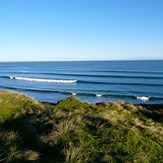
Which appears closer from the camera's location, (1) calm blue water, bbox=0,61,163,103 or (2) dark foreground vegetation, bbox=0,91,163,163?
(2) dark foreground vegetation, bbox=0,91,163,163

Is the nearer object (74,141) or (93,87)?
(74,141)

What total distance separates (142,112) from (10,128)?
10.2 m

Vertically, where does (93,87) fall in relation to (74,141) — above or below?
below

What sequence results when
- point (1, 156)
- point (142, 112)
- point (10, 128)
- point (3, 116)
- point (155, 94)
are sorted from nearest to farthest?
point (1, 156) → point (10, 128) → point (3, 116) → point (142, 112) → point (155, 94)

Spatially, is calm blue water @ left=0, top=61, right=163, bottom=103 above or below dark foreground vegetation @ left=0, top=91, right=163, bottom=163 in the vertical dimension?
below

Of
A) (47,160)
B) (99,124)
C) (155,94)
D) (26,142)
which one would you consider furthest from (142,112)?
(155,94)

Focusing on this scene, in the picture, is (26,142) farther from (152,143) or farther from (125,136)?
(152,143)

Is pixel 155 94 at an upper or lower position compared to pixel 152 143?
lower

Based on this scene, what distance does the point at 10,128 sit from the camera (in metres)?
9.64

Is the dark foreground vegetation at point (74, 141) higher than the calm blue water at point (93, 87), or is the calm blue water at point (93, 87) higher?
the dark foreground vegetation at point (74, 141)

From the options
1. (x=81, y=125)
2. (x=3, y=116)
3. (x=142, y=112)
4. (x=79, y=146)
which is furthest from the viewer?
(x=142, y=112)

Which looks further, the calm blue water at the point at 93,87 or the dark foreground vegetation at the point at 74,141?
the calm blue water at the point at 93,87

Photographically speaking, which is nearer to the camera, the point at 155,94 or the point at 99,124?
the point at 99,124

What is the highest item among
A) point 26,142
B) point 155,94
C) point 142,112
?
point 26,142
